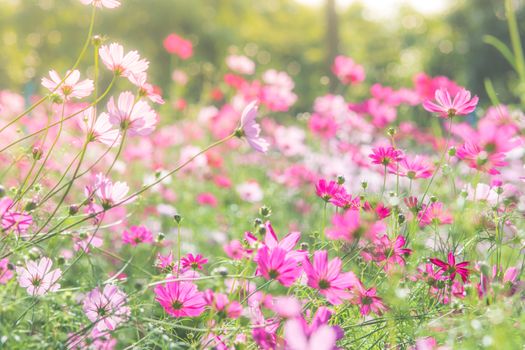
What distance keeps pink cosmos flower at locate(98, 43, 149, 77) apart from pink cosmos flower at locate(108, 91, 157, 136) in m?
0.05

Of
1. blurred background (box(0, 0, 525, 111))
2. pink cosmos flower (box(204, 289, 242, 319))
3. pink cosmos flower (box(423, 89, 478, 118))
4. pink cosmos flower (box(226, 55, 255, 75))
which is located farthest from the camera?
blurred background (box(0, 0, 525, 111))

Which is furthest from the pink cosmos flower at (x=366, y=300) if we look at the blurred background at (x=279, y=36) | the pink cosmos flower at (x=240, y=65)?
the blurred background at (x=279, y=36)

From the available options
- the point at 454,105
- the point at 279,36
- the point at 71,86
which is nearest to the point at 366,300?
the point at 454,105

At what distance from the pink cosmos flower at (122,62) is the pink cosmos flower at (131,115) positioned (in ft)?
0.15

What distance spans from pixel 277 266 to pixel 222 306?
97 millimetres

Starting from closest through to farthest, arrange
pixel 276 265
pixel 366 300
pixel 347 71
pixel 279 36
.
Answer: pixel 276 265 → pixel 366 300 → pixel 347 71 → pixel 279 36

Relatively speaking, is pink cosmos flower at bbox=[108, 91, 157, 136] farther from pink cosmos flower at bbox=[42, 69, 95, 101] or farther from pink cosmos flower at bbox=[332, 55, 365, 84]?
pink cosmos flower at bbox=[332, 55, 365, 84]

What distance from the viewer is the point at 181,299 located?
963 mm

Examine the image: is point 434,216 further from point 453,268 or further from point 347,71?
point 347,71

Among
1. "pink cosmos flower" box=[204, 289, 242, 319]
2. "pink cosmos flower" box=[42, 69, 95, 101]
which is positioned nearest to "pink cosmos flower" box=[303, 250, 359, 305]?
"pink cosmos flower" box=[204, 289, 242, 319]

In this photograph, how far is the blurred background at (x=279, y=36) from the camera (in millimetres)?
10664

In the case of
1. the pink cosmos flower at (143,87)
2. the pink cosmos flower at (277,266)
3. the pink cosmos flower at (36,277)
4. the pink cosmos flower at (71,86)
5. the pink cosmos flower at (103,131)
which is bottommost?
the pink cosmos flower at (277,266)

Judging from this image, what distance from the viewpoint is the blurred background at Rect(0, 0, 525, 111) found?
10664 millimetres

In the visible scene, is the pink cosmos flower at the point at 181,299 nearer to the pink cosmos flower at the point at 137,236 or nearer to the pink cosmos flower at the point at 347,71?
the pink cosmos flower at the point at 137,236
